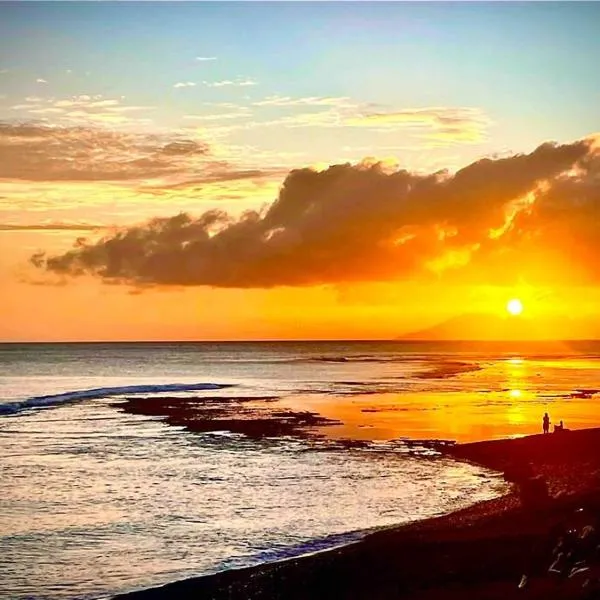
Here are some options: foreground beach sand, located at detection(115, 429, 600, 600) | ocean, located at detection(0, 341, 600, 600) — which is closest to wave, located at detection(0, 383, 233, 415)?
ocean, located at detection(0, 341, 600, 600)

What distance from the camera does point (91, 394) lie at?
3433 inches

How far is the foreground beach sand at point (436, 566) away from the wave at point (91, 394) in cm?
4934

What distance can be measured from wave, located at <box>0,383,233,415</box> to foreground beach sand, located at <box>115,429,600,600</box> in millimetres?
49336

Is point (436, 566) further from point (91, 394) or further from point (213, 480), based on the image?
point (91, 394)

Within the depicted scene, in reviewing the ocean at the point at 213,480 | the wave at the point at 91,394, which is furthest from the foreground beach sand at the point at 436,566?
the wave at the point at 91,394

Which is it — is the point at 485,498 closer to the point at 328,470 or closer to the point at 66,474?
the point at 328,470

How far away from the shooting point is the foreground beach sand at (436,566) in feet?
57.5

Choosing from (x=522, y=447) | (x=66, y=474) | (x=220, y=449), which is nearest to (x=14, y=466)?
(x=66, y=474)

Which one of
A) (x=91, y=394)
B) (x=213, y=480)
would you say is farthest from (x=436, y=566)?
(x=91, y=394)

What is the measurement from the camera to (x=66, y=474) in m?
34.6

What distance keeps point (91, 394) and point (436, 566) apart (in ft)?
236

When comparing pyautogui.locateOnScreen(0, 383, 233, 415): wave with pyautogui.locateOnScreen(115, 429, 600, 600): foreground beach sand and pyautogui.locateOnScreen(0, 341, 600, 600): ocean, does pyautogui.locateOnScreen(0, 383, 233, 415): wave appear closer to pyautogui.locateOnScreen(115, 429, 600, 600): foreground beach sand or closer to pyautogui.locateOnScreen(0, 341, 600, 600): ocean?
pyautogui.locateOnScreen(0, 341, 600, 600): ocean

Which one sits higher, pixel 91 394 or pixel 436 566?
pixel 436 566

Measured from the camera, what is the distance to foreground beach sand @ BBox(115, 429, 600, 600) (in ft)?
57.5
